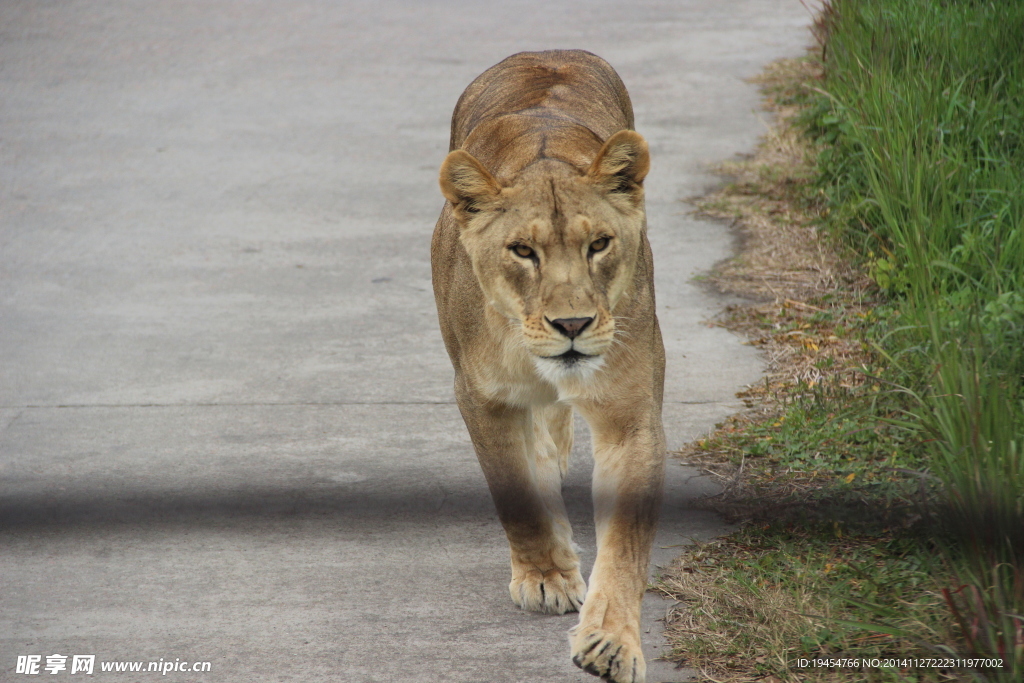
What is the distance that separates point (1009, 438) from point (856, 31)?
4.43 metres

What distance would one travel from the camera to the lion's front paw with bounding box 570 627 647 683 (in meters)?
2.93

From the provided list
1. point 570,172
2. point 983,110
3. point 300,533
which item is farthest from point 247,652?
point 983,110

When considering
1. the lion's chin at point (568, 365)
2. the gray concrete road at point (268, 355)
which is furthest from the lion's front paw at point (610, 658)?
the lion's chin at point (568, 365)

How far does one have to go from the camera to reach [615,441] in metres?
3.37

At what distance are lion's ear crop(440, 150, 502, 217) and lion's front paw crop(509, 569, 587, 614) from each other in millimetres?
1093

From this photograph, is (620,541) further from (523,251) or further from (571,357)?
(523,251)

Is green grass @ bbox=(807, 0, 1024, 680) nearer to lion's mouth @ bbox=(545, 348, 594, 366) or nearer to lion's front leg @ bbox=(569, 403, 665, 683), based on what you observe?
lion's front leg @ bbox=(569, 403, 665, 683)

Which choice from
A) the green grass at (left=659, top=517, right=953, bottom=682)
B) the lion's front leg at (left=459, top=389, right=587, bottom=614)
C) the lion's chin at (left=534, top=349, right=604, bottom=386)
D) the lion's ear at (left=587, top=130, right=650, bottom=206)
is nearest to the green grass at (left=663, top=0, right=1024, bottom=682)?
the green grass at (left=659, top=517, right=953, bottom=682)

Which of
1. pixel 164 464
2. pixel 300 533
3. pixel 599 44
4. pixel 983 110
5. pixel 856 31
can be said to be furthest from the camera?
pixel 599 44

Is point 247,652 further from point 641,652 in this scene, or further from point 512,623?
point 641,652

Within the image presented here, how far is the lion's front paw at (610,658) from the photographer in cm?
293

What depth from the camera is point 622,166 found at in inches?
133

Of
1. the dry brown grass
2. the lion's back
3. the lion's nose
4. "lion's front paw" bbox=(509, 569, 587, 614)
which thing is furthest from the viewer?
the dry brown grass

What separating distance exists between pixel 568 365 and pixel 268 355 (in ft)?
8.99
